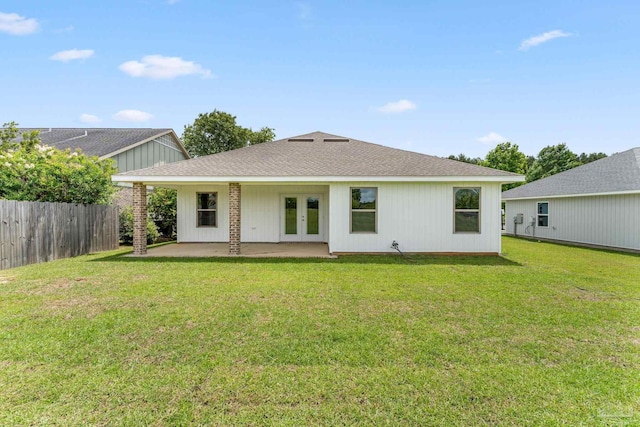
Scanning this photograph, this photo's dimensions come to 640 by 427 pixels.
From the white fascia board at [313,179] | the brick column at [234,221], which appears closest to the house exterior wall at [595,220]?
the white fascia board at [313,179]

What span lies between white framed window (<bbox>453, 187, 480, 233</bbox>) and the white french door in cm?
552

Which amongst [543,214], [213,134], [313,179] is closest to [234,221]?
[313,179]

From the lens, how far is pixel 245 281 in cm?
691

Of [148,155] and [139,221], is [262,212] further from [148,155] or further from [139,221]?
[148,155]

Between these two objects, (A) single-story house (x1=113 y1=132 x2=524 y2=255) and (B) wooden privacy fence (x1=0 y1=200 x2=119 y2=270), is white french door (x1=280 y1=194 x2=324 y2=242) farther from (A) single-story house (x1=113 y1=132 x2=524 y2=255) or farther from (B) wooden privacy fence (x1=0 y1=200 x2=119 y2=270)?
(B) wooden privacy fence (x1=0 y1=200 x2=119 y2=270)

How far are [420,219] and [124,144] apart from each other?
17398 millimetres

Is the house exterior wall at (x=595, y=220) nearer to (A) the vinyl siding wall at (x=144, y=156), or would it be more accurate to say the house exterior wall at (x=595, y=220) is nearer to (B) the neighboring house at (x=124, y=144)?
(B) the neighboring house at (x=124, y=144)

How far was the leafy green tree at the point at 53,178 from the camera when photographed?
417 inches

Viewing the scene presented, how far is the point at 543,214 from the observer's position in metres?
17.3

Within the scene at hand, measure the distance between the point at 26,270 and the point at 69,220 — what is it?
2.75 m

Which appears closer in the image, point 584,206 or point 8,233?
point 8,233

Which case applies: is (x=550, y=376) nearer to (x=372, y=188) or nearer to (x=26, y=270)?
(x=372, y=188)

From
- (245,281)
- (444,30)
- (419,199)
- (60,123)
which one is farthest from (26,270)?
(60,123)

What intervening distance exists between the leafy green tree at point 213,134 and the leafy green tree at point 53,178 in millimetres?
25243
